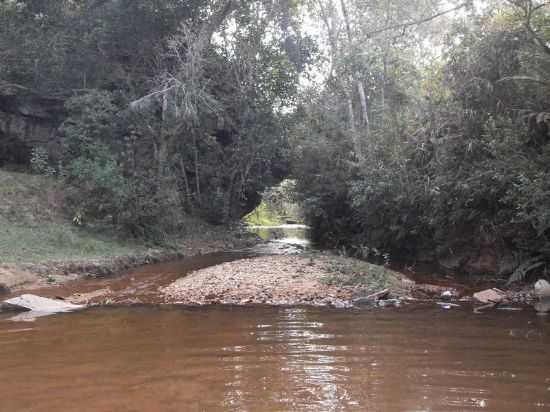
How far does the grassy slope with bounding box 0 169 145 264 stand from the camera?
14344 mm

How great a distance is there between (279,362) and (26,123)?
71.9 feet

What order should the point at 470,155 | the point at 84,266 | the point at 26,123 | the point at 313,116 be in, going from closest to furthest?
the point at 470,155
the point at 84,266
the point at 26,123
the point at 313,116

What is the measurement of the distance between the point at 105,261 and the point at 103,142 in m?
6.81

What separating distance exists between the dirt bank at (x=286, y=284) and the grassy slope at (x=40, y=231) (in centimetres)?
433

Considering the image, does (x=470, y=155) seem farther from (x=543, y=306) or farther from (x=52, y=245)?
(x=52, y=245)

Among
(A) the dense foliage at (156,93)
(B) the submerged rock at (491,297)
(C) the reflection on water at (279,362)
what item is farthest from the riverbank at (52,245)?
(B) the submerged rock at (491,297)

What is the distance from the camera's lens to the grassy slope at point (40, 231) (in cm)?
1434

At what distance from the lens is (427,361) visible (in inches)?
232

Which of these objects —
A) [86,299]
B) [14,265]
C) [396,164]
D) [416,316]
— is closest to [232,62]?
[396,164]

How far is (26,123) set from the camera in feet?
78.3

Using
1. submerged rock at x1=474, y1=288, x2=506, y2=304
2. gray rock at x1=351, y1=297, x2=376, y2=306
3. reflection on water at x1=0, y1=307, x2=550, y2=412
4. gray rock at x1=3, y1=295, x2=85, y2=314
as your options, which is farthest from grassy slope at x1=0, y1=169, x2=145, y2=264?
submerged rock at x1=474, y1=288, x2=506, y2=304

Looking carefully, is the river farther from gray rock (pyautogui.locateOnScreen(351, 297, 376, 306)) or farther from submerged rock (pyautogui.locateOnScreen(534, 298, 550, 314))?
gray rock (pyautogui.locateOnScreen(351, 297, 376, 306))

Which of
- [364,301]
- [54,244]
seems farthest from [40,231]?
[364,301]

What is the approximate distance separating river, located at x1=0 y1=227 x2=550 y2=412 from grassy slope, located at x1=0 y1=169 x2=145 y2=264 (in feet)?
20.5
